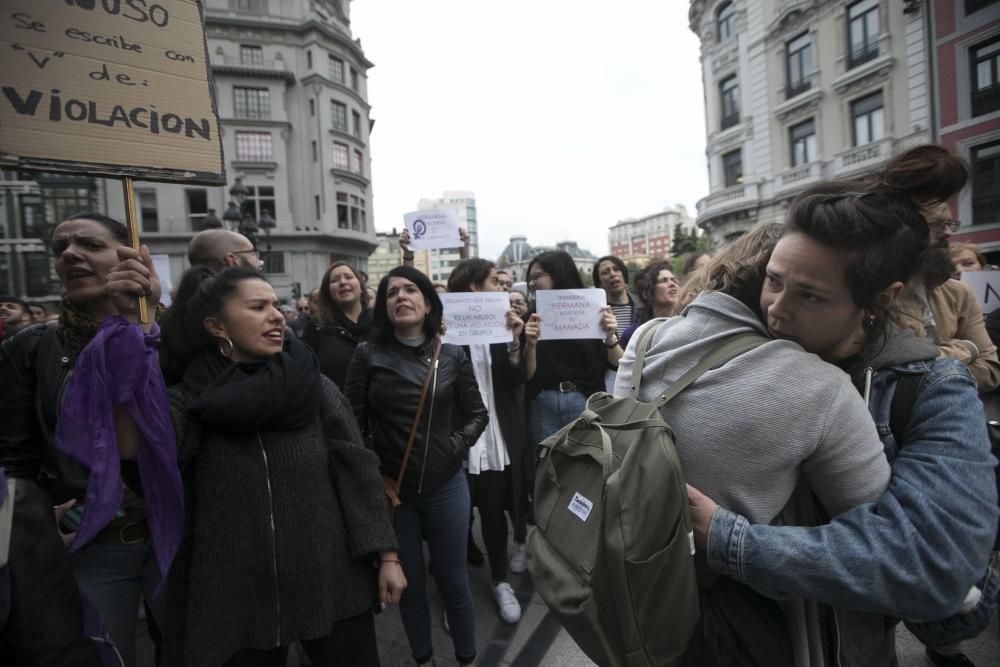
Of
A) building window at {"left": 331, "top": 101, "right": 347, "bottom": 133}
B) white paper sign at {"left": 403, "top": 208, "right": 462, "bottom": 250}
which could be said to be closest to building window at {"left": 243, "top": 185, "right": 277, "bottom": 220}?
building window at {"left": 331, "top": 101, "right": 347, "bottom": 133}

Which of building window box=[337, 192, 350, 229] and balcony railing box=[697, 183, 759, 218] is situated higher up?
building window box=[337, 192, 350, 229]

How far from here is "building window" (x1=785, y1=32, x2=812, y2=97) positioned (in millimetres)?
20047

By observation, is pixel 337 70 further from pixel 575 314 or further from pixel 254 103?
pixel 575 314

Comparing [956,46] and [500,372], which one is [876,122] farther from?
[500,372]

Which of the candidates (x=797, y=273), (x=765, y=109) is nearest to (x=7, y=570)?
(x=797, y=273)

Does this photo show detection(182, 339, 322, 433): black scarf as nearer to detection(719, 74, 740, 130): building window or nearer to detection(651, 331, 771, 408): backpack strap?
detection(651, 331, 771, 408): backpack strap

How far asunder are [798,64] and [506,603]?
24.9m

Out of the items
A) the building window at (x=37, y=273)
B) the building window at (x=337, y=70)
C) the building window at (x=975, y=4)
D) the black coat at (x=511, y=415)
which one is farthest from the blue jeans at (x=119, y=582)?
the building window at (x=337, y=70)

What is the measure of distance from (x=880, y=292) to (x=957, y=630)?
818mm

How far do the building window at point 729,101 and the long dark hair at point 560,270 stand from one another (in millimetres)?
23939

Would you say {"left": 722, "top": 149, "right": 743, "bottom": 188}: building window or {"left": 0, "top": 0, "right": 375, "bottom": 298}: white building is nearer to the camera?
{"left": 722, "top": 149, "right": 743, "bottom": 188}: building window

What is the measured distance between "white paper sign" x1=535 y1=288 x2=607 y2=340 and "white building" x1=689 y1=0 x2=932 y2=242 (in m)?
18.6

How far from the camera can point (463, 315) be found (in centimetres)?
338

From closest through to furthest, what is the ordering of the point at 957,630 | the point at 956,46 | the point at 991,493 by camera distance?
the point at 991,493 → the point at 957,630 → the point at 956,46
